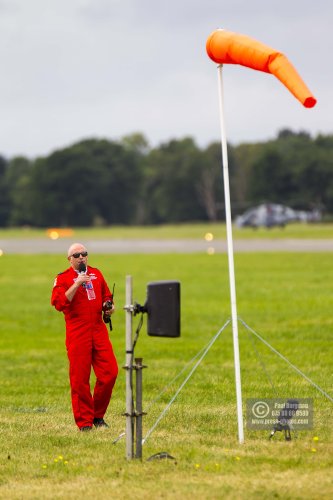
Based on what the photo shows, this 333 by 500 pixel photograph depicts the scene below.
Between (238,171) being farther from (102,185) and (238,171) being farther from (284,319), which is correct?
(284,319)

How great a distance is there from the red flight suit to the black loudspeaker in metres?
1.78

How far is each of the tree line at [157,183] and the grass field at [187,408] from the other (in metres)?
104

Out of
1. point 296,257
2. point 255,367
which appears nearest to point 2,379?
point 255,367

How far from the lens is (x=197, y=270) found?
38.1m

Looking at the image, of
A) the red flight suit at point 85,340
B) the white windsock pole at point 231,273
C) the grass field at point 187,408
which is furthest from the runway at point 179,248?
the white windsock pole at point 231,273

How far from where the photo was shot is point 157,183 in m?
165

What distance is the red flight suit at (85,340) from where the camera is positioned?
10500 mm

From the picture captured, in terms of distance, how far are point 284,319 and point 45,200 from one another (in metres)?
121

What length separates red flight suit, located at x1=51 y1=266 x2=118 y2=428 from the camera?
10.5 meters

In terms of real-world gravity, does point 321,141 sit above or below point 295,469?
above

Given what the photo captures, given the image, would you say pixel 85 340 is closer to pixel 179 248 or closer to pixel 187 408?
pixel 187 408

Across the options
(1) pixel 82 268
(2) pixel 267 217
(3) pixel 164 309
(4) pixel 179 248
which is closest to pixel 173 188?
(2) pixel 267 217

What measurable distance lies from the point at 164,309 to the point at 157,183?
156379 millimetres

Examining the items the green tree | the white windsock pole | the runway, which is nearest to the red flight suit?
the white windsock pole
